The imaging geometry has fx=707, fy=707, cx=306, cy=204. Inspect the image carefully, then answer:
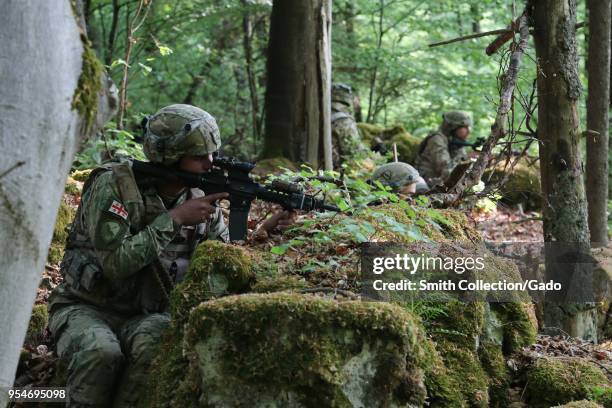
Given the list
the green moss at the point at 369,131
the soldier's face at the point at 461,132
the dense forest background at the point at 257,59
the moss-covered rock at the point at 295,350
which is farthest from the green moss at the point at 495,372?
the green moss at the point at 369,131

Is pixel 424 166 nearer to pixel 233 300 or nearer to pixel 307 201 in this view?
pixel 307 201

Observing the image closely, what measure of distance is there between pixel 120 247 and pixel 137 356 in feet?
2.03

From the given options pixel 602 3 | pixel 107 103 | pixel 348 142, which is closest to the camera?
pixel 107 103

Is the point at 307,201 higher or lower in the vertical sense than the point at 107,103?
lower

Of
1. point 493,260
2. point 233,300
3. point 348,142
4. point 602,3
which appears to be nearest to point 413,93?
point 348,142

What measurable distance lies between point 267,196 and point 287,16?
5907 mm

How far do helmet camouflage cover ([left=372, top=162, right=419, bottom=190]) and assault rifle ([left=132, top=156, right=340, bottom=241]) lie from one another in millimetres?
3880

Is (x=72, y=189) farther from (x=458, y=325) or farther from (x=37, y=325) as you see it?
(x=458, y=325)

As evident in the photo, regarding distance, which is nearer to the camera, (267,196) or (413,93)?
(267,196)

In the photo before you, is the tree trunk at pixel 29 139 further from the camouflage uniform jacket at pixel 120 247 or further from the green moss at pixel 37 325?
the green moss at pixel 37 325

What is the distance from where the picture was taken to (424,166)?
13.0m

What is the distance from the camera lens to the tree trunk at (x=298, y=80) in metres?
9.79

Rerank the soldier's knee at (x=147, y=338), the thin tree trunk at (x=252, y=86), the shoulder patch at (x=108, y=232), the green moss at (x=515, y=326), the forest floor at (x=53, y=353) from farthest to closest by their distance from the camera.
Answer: the thin tree trunk at (x=252, y=86) < the green moss at (x=515, y=326) < the forest floor at (x=53, y=353) < the shoulder patch at (x=108, y=232) < the soldier's knee at (x=147, y=338)

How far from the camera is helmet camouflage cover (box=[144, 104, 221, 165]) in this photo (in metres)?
4.24
